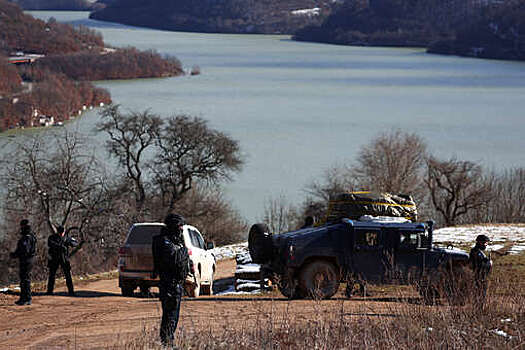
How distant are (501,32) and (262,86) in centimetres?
9507

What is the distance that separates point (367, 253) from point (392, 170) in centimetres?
2753

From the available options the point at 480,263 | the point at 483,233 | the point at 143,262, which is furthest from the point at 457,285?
the point at 483,233

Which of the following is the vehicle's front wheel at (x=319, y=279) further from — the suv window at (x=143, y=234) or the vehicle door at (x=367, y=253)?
the suv window at (x=143, y=234)

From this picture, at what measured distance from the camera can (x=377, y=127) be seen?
6594 cm

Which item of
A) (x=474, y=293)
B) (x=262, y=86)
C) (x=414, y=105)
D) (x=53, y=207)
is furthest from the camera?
(x=262, y=86)

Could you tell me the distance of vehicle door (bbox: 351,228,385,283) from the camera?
12172 millimetres

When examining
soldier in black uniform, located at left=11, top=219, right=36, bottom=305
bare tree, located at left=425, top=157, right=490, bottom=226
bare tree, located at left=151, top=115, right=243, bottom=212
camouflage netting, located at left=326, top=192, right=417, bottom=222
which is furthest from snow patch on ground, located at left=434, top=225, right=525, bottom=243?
bare tree, located at left=151, top=115, right=243, bottom=212

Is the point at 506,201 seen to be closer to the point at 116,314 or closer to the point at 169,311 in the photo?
the point at 116,314

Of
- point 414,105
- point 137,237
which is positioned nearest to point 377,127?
point 414,105

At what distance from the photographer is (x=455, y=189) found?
37719 mm

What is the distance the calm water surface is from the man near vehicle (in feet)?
101

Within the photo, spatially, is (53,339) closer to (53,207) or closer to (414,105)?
(53,207)

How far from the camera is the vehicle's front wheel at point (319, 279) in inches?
477

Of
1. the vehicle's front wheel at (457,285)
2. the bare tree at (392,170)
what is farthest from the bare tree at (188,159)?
the vehicle's front wheel at (457,285)
